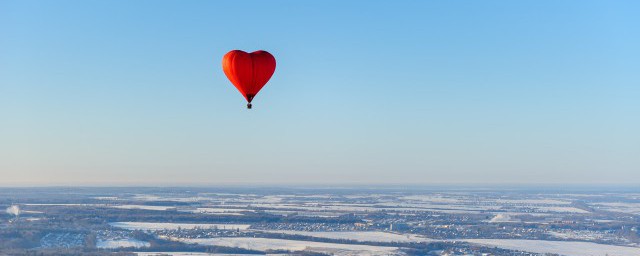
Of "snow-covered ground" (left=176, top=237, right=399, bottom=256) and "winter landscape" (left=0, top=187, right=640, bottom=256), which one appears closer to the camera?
"snow-covered ground" (left=176, top=237, right=399, bottom=256)

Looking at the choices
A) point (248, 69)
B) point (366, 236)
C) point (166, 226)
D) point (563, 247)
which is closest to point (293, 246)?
point (366, 236)

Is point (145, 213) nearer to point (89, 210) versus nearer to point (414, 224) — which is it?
point (89, 210)

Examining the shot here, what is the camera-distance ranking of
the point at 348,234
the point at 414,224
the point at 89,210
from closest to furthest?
1. the point at 348,234
2. the point at 414,224
3. the point at 89,210

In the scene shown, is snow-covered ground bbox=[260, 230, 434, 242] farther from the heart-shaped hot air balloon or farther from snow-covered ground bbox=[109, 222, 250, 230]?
the heart-shaped hot air balloon

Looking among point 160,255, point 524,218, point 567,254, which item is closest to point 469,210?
point 524,218

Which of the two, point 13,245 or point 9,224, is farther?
point 9,224

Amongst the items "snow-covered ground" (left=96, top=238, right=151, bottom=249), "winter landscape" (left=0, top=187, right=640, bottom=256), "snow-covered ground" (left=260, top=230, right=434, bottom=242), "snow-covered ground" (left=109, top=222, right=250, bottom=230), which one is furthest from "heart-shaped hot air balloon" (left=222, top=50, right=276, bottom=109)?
"snow-covered ground" (left=109, top=222, right=250, bottom=230)
